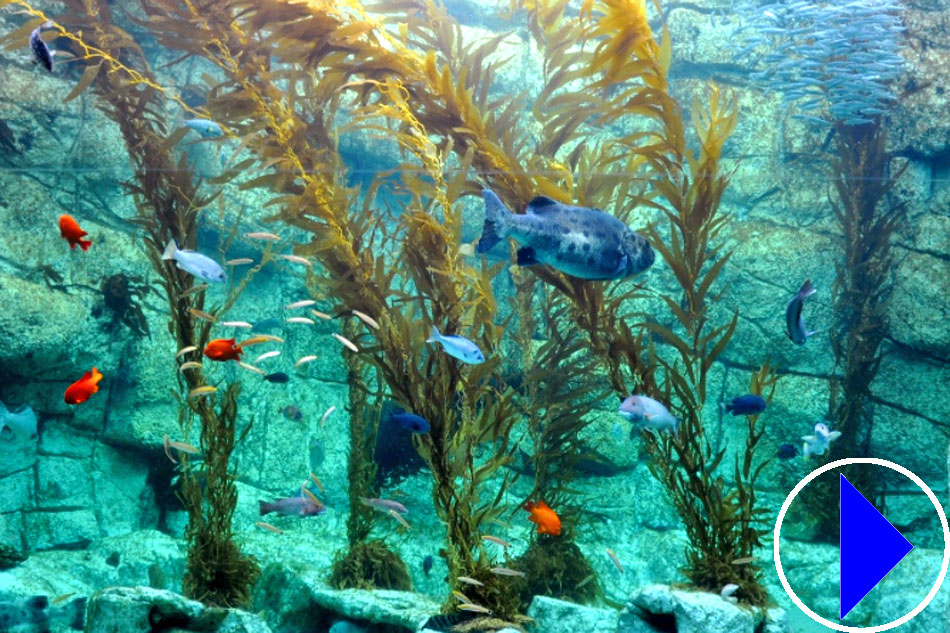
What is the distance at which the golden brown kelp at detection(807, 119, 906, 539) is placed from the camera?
30.7 ft

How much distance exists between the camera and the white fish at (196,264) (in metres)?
5.00

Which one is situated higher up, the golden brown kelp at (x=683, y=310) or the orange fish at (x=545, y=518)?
the golden brown kelp at (x=683, y=310)

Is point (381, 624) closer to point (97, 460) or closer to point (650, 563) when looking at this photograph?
point (650, 563)

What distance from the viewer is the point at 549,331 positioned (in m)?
7.64

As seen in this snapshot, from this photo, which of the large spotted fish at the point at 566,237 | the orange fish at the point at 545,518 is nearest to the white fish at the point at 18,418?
the orange fish at the point at 545,518

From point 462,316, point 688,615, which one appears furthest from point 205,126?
point 688,615

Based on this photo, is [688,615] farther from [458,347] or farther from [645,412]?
[458,347]

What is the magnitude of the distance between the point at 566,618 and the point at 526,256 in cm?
324

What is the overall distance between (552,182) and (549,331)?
2549mm

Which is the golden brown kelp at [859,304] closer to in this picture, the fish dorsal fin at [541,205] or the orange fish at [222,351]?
the fish dorsal fin at [541,205]

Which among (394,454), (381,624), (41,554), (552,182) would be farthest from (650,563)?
(41,554)

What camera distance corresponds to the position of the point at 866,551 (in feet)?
12.5

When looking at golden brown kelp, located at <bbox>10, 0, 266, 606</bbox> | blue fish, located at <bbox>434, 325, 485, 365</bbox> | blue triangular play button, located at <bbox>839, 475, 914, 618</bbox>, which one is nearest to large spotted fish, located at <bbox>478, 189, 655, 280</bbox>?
blue fish, located at <bbox>434, 325, 485, 365</bbox>

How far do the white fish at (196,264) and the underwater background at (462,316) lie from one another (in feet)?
0.22
